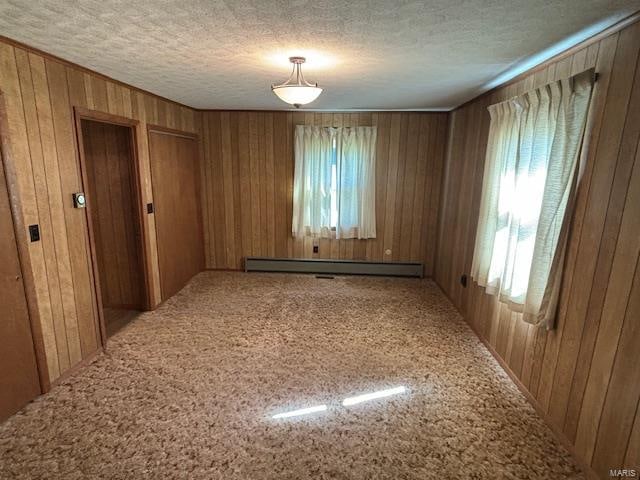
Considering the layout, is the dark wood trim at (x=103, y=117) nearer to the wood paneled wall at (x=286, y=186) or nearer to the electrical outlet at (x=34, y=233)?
the electrical outlet at (x=34, y=233)

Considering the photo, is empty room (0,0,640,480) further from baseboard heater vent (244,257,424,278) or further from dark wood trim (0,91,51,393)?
baseboard heater vent (244,257,424,278)

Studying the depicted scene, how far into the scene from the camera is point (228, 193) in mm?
4984

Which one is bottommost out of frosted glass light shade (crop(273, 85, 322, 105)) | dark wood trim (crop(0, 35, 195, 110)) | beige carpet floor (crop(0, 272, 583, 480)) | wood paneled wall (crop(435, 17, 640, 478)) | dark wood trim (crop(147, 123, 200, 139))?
beige carpet floor (crop(0, 272, 583, 480))

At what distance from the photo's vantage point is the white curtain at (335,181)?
15.3 feet

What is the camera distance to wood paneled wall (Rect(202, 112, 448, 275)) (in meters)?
4.68

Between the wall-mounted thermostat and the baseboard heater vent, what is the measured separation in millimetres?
2629

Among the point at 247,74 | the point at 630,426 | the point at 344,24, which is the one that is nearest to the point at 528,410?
the point at 630,426

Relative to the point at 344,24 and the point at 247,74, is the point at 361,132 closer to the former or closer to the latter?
the point at 247,74

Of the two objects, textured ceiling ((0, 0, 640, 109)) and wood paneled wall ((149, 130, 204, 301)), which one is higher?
textured ceiling ((0, 0, 640, 109))

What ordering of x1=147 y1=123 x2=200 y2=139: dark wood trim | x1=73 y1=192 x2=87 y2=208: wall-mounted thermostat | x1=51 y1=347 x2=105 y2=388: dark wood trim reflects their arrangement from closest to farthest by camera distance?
x1=51 y1=347 x2=105 y2=388: dark wood trim, x1=73 y1=192 x2=87 y2=208: wall-mounted thermostat, x1=147 y1=123 x2=200 y2=139: dark wood trim

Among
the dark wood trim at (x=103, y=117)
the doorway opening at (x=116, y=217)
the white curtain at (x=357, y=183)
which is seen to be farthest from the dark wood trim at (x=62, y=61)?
the white curtain at (x=357, y=183)

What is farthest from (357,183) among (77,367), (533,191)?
(77,367)

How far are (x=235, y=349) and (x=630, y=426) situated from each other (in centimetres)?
261

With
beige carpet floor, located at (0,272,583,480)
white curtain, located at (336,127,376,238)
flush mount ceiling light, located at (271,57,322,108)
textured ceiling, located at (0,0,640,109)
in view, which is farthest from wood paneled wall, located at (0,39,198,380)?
white curtain, located at (336,127,376,238)
